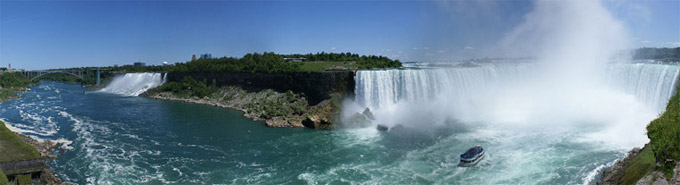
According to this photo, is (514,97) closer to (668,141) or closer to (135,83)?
(668,141)

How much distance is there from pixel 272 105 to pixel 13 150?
79.8ft

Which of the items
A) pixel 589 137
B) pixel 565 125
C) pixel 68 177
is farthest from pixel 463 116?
pixel 68 177

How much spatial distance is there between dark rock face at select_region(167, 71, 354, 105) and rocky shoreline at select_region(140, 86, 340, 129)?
101cm

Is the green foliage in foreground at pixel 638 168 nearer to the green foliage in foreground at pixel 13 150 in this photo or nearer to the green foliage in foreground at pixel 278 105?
the green foliage in foreground at pixel 278 105

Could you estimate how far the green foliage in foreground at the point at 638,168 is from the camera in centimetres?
1611

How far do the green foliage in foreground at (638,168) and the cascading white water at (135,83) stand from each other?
6977 cm

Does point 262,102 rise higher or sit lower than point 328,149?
higher

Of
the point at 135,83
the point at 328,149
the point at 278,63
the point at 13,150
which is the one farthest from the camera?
the point at 135,83

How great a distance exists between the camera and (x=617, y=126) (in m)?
29.8

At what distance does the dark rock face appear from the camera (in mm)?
42062

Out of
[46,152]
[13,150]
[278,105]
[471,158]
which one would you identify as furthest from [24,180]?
[278,105]

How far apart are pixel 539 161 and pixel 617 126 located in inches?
482

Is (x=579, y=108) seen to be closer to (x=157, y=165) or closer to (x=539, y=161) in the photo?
(x=539, y=161)

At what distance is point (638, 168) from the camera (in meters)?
17.1
